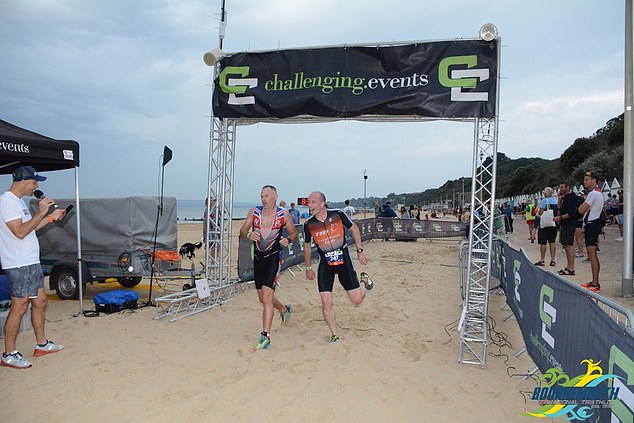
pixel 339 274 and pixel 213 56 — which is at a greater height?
pixel 213 56

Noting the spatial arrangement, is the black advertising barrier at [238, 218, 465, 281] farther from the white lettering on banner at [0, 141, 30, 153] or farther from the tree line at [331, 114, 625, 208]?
the white lettering on banner at [0, 141, 30, 153]

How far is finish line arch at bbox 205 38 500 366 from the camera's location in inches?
225

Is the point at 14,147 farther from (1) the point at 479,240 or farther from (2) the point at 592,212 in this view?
(2) the point at 592,212

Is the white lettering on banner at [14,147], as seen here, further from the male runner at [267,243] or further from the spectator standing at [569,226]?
the spectator standing at [569,226]

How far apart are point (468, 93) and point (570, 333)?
12.1 feet

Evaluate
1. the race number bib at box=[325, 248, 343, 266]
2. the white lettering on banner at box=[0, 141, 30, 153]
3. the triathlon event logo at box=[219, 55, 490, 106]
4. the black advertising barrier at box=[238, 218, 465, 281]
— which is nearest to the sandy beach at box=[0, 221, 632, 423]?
the race number bib at box=[325, 248, 343, 266]

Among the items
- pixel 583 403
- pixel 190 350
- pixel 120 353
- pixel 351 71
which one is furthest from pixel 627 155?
pixel 120 353

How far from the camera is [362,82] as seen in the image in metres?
6.52

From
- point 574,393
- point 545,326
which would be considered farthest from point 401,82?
point 574,393

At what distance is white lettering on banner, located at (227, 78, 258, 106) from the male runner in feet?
7.45

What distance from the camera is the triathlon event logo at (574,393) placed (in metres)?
2.64

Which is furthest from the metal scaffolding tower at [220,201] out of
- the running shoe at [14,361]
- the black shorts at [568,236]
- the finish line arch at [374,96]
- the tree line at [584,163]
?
the tree line at [584,163]

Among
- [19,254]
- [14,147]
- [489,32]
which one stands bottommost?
[19,254]

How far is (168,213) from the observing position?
318 inches
